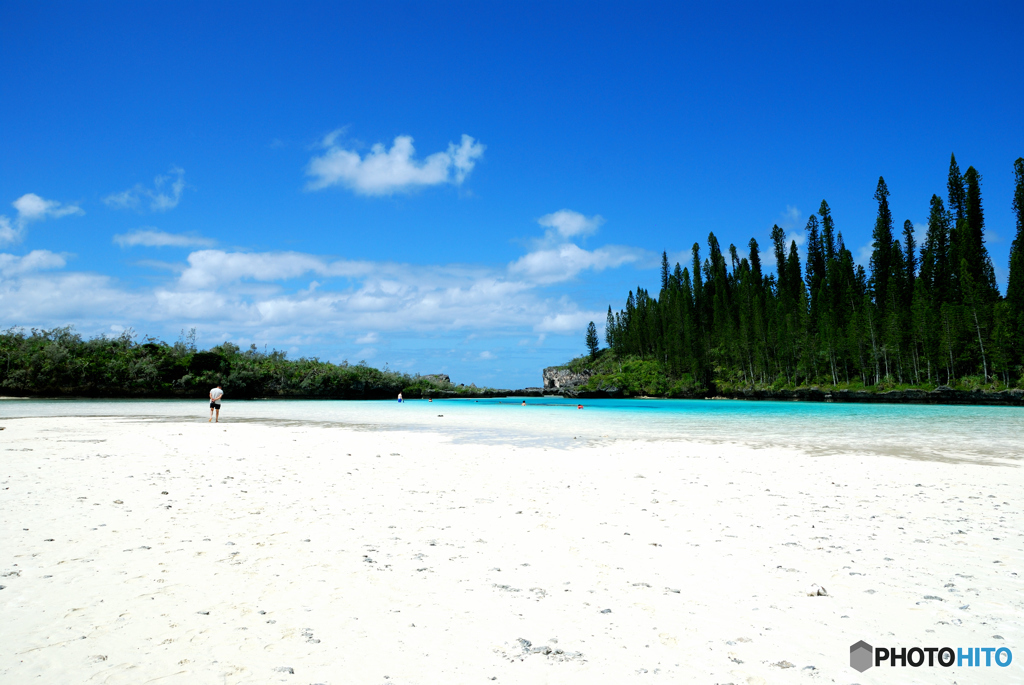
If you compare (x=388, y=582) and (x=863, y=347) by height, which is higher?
(x=863, y=347)

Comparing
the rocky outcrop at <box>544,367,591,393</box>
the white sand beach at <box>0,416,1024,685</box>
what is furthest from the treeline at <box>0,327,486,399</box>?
the rocky outcrop at <box>544,367,591,393</box>

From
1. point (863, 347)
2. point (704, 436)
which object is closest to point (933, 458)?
point (704, 436)

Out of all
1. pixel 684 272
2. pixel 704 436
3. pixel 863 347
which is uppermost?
pixel 684 272

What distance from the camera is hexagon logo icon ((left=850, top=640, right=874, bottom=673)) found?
122 inches

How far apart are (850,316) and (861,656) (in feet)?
288

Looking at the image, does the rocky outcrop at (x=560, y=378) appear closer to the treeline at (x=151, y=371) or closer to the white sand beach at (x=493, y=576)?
the treeline at (x=151, y=371)

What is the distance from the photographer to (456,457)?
11.6 m

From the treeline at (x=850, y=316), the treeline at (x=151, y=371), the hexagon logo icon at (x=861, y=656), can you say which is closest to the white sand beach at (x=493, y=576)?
the hexagon logo icon at (x=861, y=656)

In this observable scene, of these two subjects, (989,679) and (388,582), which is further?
(388,582)

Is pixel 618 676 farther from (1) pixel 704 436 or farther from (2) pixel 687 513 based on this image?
(1) pixel 704 436

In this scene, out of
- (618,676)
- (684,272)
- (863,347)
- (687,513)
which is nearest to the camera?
(618,676)

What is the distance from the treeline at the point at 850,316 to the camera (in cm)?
5984

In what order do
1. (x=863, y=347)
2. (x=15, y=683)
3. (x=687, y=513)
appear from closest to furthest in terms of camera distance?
(x=15, y=683), (x=687, y=513), (x=863, y=347)

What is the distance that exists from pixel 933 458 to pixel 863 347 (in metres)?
69.3
